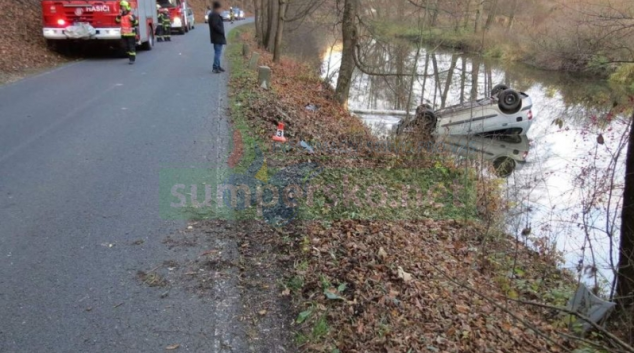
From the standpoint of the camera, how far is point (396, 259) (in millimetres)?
5363

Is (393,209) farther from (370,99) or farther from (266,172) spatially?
(370,99)

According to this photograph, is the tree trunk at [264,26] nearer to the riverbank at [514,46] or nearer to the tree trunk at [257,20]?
the tree trunk at [257,20]

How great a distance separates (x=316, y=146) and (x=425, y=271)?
446 cm

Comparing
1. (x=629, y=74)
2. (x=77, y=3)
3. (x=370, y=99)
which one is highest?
(x=77, y=3)

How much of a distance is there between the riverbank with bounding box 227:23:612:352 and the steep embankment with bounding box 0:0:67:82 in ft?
23.3

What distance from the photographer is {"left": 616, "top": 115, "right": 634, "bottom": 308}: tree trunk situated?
4.51 m

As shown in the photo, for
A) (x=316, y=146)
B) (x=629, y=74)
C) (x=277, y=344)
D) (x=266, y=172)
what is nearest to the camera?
(x=277, y=344)

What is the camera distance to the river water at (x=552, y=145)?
7.37 m

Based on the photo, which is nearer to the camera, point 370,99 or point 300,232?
point 300,232

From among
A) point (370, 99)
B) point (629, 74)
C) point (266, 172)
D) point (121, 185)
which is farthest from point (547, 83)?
point (121, 185)

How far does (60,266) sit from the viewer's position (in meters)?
4.43

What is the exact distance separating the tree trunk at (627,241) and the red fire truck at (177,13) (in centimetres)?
2978

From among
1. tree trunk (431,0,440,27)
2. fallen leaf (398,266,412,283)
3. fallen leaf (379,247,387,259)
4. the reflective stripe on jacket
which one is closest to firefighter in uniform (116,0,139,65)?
the reflective stripe on jacket

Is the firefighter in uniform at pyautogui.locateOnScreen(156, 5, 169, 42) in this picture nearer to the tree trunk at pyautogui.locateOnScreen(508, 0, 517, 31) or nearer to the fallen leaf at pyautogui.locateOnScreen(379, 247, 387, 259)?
the tree trunk at pyautogui.locateOnScreen(508, 0, 517, 31)
